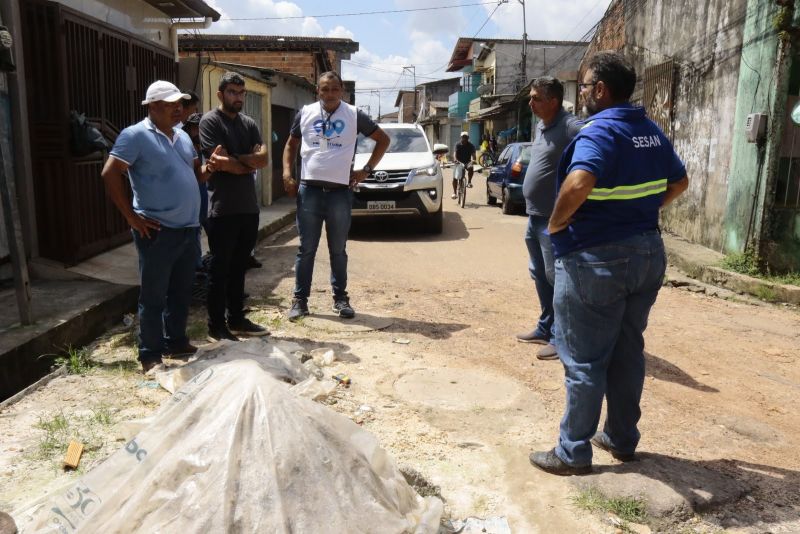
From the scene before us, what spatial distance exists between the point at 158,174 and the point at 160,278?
0.66 meters

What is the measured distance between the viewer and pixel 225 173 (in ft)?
16.5

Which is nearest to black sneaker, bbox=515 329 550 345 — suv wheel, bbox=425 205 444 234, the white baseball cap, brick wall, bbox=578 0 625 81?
the white baseball cap

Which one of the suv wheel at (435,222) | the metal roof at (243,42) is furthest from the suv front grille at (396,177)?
the metal roof at (243,42)

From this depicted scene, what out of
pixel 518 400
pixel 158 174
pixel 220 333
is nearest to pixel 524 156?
pixel 220 333

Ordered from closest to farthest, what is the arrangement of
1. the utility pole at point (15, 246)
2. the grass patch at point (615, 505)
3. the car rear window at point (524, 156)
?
the grass patch at point (615, 505), the utility pole at point (15, 246), the car rear window at point (524, 156)

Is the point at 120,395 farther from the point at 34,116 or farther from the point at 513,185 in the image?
the point at 513,185

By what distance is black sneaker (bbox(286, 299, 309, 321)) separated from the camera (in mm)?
5848

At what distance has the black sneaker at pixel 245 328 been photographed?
17.7ft

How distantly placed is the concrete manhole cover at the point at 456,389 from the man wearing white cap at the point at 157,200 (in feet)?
5.38

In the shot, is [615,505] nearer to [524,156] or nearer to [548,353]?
[548,353]

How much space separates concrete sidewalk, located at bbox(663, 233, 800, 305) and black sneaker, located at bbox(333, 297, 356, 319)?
14.4 ft

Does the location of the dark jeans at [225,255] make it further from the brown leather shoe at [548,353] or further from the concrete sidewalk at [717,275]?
the concrete sidewalk at [717,275]

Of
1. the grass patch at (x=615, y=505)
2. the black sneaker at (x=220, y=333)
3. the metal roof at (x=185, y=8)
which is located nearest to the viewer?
the grass patch at (x=615, y=505)

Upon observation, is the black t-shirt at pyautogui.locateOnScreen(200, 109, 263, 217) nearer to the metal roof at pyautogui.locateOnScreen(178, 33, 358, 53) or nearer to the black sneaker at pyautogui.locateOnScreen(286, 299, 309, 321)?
the black sneaker at pyautogui.locateOnScreen(286, 299, 309, 321)
